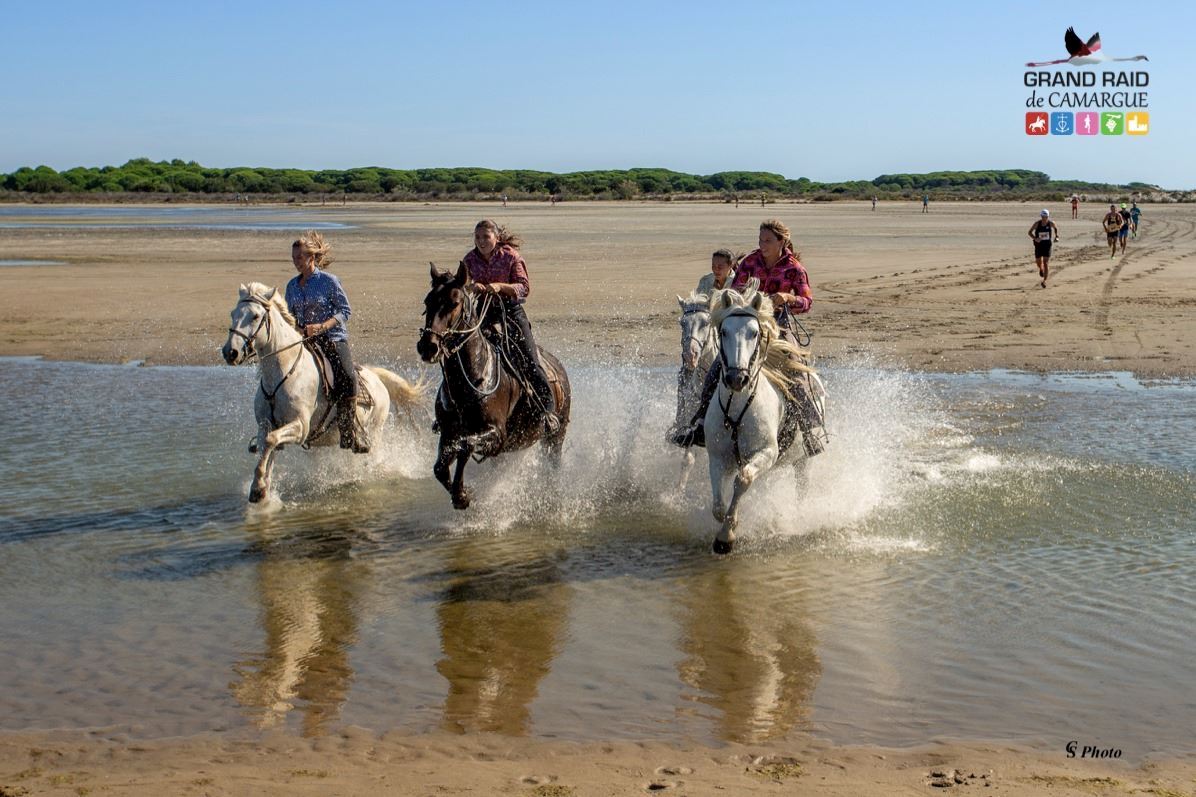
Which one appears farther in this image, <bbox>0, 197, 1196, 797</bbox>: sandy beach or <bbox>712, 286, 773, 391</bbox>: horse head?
<bbox>712, 286, 773, 391</bbox>: horse head

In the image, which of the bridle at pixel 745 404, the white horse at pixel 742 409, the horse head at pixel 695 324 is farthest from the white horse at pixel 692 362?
the bridle at pixel 745 404

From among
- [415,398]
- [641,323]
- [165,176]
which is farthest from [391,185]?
[415,398]

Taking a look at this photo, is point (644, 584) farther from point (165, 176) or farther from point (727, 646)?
point (165, 176)

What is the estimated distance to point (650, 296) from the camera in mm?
25078

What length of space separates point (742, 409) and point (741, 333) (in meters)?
0.70

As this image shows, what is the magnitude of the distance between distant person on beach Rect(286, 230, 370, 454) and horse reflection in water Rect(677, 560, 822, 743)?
151 inches

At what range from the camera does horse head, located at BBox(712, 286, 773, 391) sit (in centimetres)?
784

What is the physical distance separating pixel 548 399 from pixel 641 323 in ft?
36.4

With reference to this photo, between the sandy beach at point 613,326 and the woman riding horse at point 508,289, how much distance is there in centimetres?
448

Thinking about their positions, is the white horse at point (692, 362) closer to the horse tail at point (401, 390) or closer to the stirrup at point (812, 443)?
the stirrup at point (812, 443)

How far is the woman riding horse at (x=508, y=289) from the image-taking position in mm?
9516

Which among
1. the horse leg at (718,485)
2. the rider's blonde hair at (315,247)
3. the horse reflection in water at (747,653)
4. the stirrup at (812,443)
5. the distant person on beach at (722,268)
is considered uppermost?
the rider's blonde hair at (315,247)

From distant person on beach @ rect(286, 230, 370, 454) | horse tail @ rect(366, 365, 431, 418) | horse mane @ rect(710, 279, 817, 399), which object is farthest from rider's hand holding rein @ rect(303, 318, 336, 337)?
horse mane @ rect(710, 279, 817, 399)

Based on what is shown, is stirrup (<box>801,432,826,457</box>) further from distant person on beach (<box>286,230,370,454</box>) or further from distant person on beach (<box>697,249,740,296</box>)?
distant person on beach (<box>286,230,370,454</box>)
